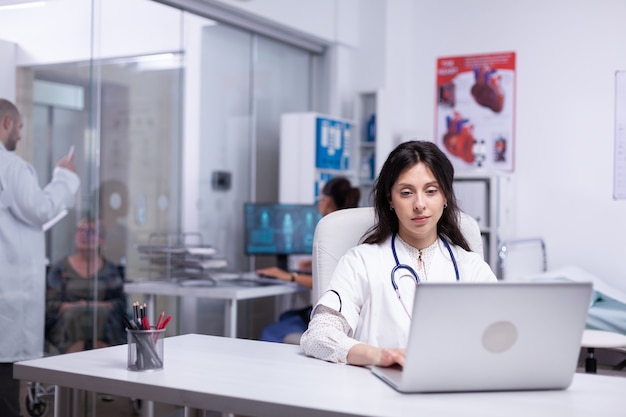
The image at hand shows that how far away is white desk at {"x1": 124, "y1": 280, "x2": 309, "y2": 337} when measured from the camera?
4.12 m

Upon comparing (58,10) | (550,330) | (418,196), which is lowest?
(550,330)

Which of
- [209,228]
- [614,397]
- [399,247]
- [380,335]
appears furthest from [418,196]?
[209,228]

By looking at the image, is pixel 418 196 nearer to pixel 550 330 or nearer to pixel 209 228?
pixel 550 330

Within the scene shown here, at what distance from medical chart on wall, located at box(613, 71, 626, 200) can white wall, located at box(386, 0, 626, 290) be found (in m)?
0.03

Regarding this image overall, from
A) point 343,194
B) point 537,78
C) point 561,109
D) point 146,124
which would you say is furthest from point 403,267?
point 537,78

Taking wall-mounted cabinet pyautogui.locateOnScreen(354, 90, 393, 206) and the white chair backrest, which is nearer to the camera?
the white chair backrest

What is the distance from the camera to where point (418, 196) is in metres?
2.22

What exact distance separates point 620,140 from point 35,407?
12.9ft

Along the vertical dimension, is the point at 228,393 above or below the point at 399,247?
below

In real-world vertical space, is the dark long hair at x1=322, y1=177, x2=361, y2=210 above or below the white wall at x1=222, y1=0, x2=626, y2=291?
below

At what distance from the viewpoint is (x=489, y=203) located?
A: 536 cm

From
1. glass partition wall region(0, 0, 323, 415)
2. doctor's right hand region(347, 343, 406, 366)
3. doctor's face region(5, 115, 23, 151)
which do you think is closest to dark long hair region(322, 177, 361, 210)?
glass partition wall region(0, 0, 323, 415)

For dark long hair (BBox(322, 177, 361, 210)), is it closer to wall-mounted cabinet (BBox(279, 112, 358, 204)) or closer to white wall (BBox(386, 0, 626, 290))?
wall-mounted cabinet (BBox(279, 112, 358, 204))

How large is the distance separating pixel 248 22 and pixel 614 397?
13.6 ft
